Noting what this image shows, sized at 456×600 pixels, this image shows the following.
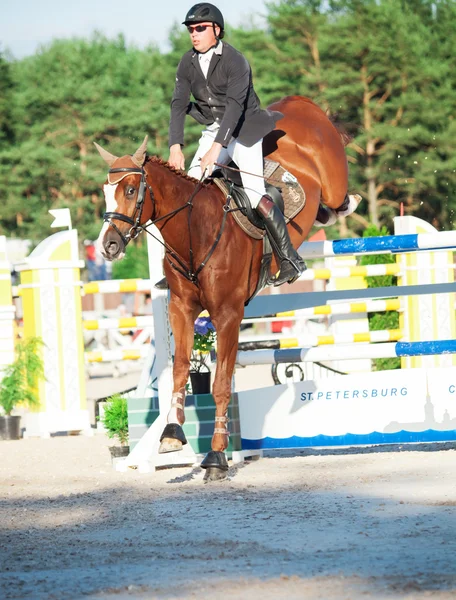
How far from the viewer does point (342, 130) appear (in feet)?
27.0

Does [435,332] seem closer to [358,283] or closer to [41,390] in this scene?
[358,283]

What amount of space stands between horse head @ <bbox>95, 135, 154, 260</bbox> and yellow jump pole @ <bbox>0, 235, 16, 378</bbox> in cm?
437

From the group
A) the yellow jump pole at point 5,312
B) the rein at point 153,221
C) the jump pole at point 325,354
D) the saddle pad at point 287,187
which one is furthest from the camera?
the yellow jump pole at point 5,312

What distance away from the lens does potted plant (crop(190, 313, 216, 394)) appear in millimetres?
7336

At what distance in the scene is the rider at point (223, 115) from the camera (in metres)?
6.61

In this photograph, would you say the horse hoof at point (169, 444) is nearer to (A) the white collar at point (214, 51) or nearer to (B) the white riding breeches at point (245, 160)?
(B) the white riding breeches at point (245, 160)

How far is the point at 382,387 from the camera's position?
23.7 feet

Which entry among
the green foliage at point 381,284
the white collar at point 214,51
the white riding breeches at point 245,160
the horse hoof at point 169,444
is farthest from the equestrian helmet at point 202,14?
the green foliage at point 381,284

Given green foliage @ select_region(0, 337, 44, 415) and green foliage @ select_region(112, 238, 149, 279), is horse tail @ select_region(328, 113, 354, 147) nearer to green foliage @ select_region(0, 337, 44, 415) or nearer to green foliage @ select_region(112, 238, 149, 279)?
green foliage @ select_region(0, 337, 44, 415)

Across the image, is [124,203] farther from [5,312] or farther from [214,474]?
[5,312]

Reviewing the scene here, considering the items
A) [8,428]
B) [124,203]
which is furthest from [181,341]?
[8,428]

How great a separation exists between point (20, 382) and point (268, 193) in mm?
3883

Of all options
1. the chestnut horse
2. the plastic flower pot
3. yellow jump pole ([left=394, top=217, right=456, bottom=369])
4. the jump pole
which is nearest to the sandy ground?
the chestnut horse

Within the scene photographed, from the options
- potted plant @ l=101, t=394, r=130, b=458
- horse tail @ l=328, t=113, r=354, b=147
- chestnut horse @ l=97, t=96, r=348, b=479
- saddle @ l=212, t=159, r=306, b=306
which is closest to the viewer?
chestnut horse @ l=97, t=96, r=348, b=479
